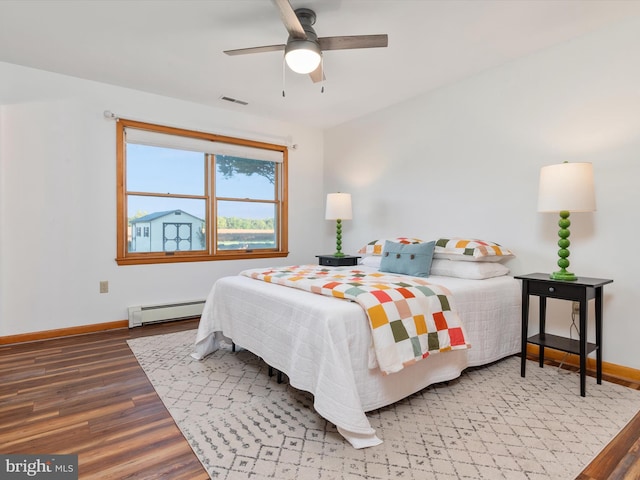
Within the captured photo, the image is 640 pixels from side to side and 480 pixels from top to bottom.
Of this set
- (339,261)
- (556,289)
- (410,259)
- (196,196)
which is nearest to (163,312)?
(196,196)

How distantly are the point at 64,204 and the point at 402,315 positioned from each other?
3.29 meters

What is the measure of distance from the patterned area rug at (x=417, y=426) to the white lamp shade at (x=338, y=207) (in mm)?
2157

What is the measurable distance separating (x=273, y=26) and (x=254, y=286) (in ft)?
5.96

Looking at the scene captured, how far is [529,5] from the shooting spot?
2207mm

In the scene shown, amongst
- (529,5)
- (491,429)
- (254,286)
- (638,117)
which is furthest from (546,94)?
(254,286)

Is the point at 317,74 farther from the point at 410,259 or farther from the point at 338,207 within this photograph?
the point at 338,207

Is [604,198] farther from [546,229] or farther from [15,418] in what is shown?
[15,418]

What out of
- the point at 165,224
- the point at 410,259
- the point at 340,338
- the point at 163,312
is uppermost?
the point at 165,224

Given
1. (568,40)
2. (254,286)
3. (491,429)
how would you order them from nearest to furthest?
1. (491,429)
2. (254,286)
3. (568,40)

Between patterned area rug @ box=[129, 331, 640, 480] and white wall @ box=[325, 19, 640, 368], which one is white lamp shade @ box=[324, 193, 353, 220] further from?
patterned area rug @ box=[129, 331, 640, 480]

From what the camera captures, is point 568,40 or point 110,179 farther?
point 110,179

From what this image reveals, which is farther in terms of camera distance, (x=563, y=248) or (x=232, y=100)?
(x=232, y=100)

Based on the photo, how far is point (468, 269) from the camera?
2.78 metres

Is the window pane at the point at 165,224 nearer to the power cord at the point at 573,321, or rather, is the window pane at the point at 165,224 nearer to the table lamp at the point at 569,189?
the table lamp at the point at 569,189
